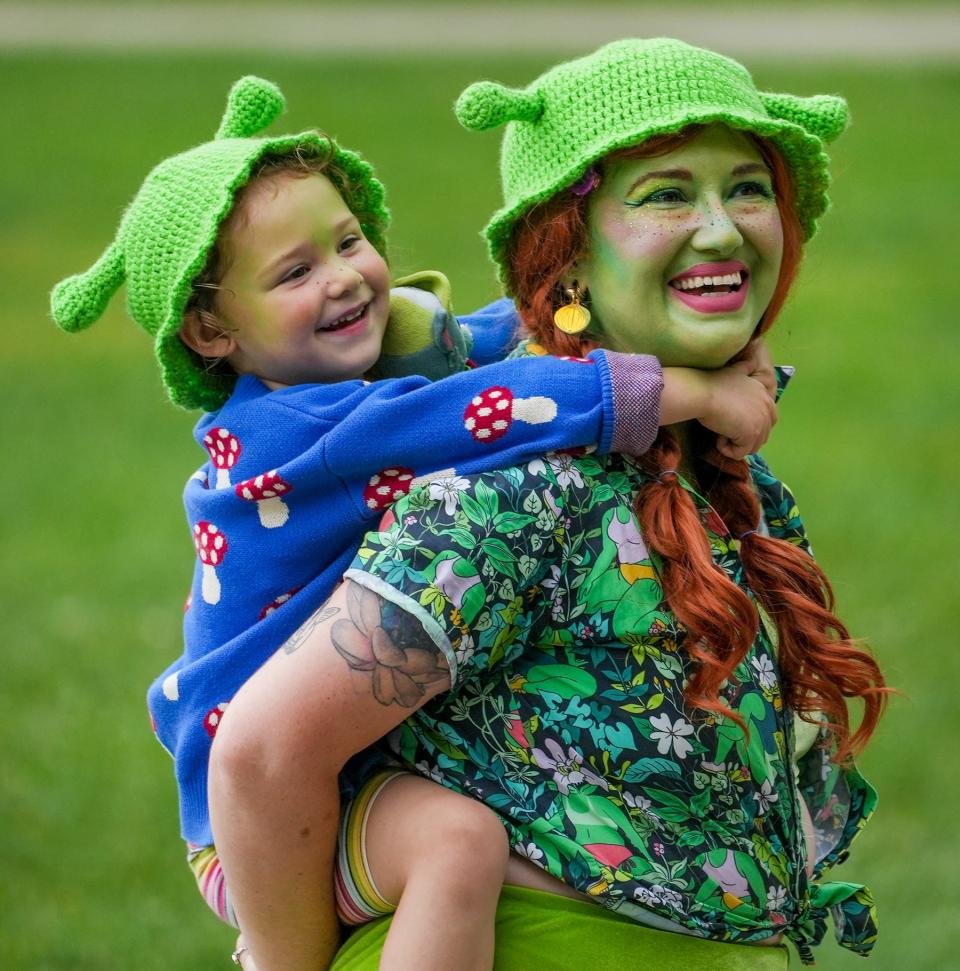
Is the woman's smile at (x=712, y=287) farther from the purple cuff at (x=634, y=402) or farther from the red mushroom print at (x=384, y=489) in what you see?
the red mushroom print at (x=384, y=489)

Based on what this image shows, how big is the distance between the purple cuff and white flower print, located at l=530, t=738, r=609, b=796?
425 millimetres

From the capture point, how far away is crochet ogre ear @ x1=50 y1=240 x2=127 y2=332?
2586 mm

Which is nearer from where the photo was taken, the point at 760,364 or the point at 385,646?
the point at 385,646

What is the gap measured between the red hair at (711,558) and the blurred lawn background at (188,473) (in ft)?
1.14

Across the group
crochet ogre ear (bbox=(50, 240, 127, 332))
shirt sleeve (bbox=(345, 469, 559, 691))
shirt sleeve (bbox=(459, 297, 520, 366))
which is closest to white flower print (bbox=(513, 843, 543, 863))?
shirt sleeve (bbox=(345, 469, 559, 691))

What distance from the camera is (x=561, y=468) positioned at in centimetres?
227

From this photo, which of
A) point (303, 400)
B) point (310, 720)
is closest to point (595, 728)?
point (310, 720)

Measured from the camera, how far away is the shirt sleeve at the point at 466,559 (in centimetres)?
215

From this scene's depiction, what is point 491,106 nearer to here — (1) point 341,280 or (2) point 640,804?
(1) point 341,280

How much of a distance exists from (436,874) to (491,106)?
3.63 feet

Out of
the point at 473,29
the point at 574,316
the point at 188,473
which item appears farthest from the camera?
the point at 473,29

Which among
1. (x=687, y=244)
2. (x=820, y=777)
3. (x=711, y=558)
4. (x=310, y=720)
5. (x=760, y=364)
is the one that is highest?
(x=687, y=244)

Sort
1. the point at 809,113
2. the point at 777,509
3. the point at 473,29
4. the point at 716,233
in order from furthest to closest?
the point at 473,29 < the point at 777,509 < the point at 809,113 < the point at 716,233

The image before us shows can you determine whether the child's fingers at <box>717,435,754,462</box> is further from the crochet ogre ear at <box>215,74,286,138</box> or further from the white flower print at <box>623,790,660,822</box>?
the crochet ogre ear at <box>215,74,286,138</box>
